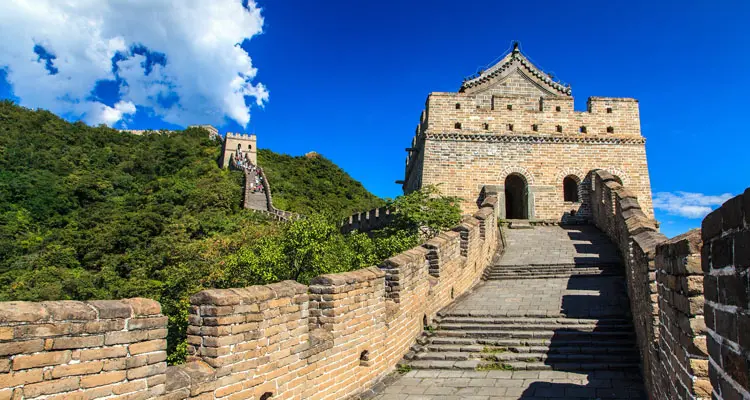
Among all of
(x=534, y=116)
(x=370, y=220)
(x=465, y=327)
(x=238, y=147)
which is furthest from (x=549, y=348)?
(x=238, y=147)

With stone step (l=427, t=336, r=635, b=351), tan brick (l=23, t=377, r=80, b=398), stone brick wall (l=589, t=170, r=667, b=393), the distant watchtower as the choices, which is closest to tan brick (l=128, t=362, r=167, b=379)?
tan brick (l=23, t=377, r=80, b=398)

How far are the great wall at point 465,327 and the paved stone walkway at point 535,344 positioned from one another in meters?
0.04

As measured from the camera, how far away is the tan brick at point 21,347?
318cm

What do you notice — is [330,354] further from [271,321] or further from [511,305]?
[511,305]

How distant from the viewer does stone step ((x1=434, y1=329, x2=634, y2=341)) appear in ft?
27.8

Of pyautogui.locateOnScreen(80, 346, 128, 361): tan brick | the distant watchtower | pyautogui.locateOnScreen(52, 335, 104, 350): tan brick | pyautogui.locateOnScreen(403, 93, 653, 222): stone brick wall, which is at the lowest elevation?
pyautogui.locateOnScreen(80, 346, 128, 361): tan brick

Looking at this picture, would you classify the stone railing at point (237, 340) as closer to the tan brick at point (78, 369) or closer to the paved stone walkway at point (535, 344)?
the tan brick at point (78, 369)

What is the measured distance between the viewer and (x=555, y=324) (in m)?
9.03

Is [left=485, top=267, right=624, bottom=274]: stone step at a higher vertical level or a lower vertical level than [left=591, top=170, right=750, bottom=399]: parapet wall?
higher

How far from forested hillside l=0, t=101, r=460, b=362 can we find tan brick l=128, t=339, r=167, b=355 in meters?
8.47

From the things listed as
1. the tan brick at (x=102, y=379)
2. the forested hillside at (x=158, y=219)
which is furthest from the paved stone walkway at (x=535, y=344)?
the forested hillside at (x=158, y=219)

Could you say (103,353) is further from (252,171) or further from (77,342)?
(252,171)

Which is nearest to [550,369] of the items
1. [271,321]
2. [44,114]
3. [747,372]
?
[271,321]

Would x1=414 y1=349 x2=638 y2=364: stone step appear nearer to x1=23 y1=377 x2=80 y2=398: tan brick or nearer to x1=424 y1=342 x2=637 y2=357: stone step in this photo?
x1=424 y1=342 x2=637 y2=357: stone step
